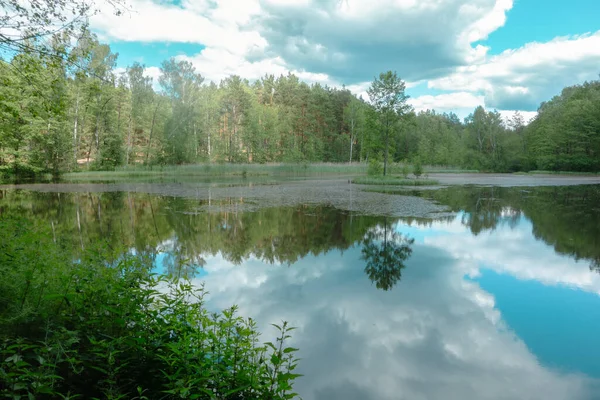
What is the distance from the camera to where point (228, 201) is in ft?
59.3

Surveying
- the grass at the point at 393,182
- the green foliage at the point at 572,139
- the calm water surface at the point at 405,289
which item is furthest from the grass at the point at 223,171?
the green foliage at the point at 572,139

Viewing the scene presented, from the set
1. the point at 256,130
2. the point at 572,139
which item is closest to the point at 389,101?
the point at 256,130

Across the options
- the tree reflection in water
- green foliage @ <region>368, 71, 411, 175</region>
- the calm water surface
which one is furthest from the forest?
the tree reflection in water

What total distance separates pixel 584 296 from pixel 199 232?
29.2ft

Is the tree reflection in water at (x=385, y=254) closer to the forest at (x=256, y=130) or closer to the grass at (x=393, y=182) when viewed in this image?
the grass at (x=393, y=182)

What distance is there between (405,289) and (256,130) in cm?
5377

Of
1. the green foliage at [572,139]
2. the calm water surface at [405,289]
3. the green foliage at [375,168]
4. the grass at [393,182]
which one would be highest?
the green foliage at [572,139]

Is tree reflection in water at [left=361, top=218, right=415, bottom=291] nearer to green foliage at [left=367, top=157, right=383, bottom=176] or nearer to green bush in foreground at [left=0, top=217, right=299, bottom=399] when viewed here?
green bush in foreground at [left=0, top=217, right=299, bottom=399]

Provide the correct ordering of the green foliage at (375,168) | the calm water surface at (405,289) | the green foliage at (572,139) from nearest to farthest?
the calm water surface at (405,289), the green foliage at (375,168), the green foliage at (572,139)

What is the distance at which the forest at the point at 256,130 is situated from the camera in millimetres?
35094

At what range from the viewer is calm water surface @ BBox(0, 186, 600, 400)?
3.95m

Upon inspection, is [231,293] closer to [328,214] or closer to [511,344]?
[511,344]

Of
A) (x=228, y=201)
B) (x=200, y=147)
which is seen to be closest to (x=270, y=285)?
(x=228, y=201)

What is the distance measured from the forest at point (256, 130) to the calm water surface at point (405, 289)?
60.2ft
